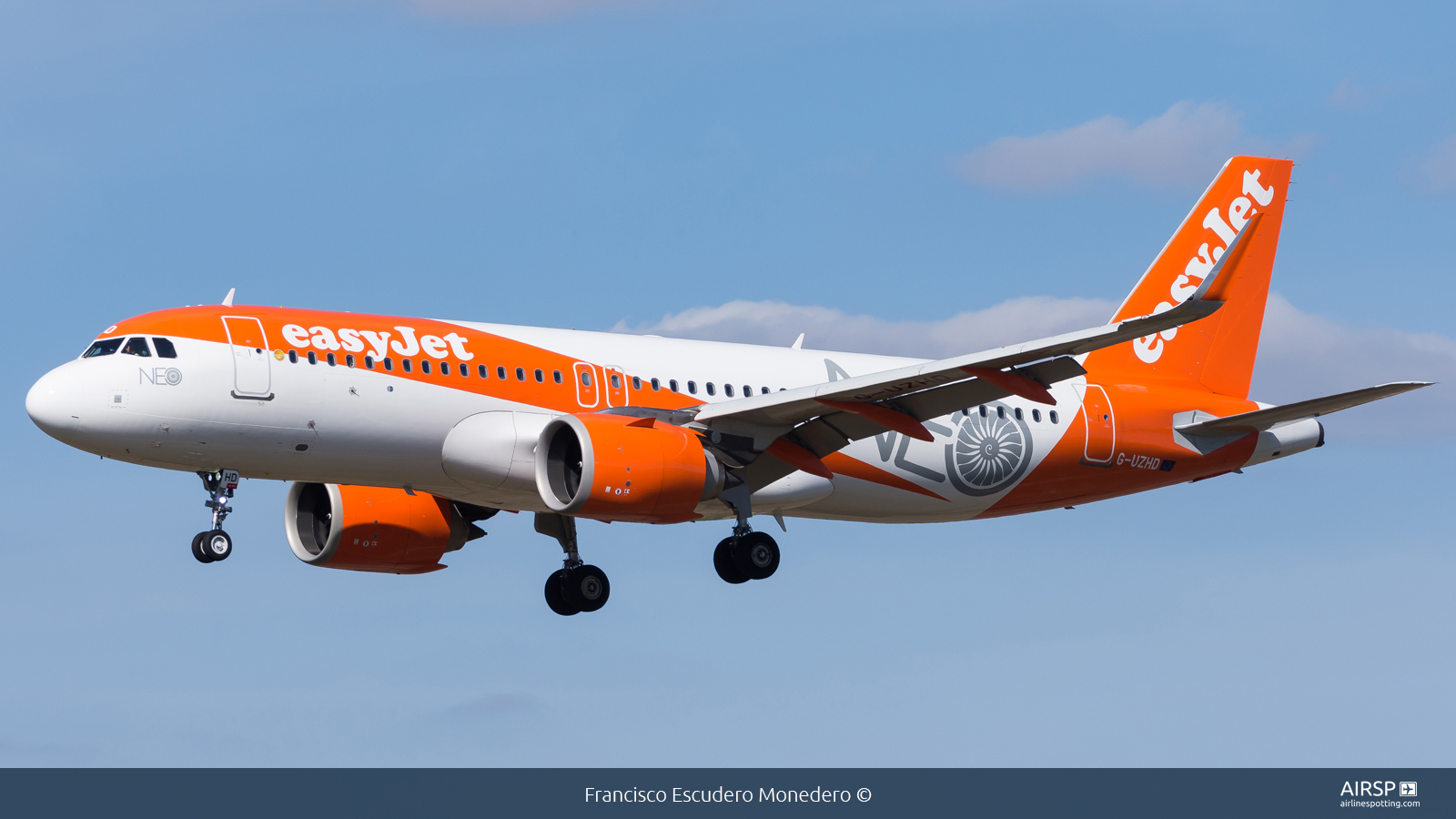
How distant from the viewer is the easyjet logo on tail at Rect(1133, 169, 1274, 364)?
128 ft

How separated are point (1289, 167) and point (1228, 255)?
16.4 m

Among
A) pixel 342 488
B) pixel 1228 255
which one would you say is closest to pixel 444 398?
pixel 342 488

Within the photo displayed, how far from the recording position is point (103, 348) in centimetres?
2794

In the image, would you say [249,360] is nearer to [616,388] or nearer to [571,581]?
[616,388]

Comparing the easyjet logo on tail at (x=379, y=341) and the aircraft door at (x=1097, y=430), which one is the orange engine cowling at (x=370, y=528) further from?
the aircraft door at (x=1097, y=430)

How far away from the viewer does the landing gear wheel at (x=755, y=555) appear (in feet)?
104

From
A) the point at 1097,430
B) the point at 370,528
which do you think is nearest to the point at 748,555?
the point at 370,528

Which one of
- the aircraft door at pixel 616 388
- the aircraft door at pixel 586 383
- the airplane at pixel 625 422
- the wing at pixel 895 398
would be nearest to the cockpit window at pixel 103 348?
the airplane at pixel 625 422

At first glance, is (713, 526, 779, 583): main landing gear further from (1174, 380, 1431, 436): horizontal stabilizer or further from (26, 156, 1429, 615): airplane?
(1174, 380, 1431, 436): horizontal stabilizer

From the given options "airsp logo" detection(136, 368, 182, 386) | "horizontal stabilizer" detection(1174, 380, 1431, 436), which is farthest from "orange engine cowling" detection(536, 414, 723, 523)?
"horizontal stabilizer" detection(1174, 380, 1431, 436)

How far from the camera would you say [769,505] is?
106 ft

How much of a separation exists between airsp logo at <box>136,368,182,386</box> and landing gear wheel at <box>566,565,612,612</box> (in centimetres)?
1014

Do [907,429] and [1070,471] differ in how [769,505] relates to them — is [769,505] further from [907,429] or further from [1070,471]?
[1070,471]
